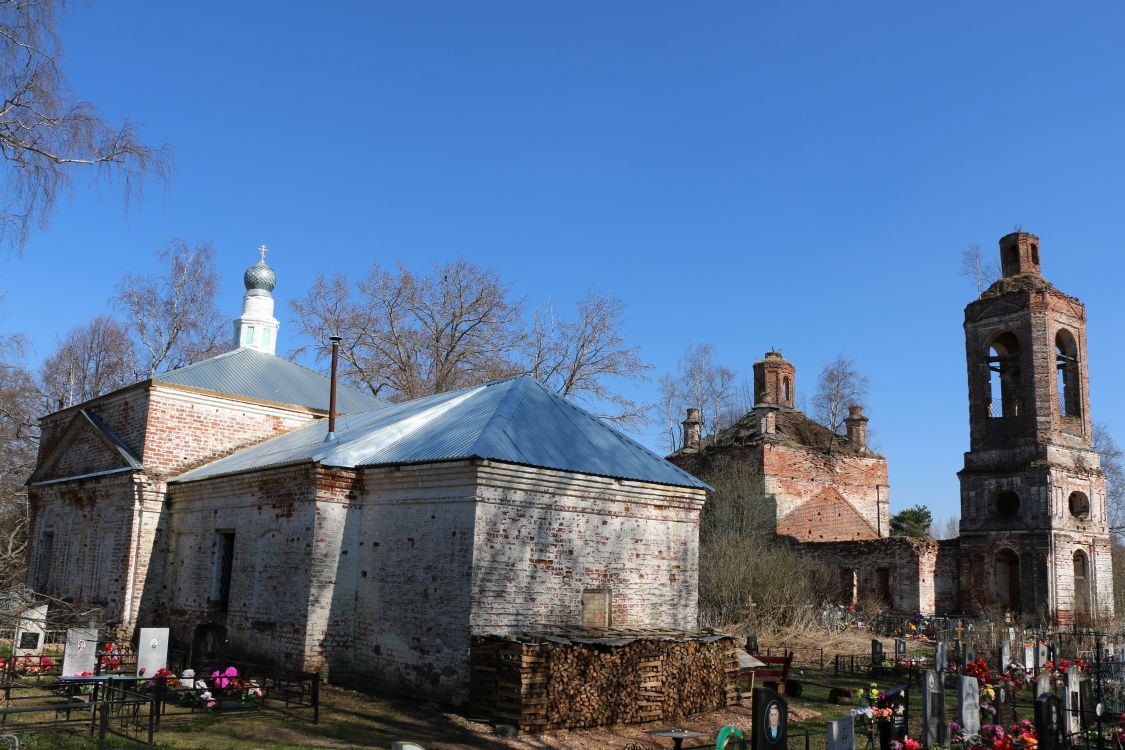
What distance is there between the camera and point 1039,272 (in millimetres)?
29234

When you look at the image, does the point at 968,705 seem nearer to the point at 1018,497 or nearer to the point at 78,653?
the point at 78,653

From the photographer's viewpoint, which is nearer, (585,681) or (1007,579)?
(585,681)

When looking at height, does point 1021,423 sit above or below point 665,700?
above

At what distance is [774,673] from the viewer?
1446 centimetres

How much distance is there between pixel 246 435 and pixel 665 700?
12230 millimetres

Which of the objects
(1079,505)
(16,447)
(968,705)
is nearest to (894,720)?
(968,705)

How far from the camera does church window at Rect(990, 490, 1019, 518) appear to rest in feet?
91.8

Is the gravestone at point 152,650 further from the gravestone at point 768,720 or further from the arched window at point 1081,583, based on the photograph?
the arched window at point 1081,583

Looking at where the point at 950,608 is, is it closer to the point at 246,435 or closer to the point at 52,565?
the point at 246,435

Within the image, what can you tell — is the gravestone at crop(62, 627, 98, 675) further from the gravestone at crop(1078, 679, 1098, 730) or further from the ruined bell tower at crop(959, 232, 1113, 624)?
the ruined bell tower at crop(959, 232, 1113, 624)

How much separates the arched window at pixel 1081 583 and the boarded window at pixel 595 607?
64.0 ft

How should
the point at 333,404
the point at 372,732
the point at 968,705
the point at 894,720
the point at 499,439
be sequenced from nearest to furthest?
the point at 968,705 → the point at 894,720 → the point at 372,732 → the point at 499,439 → the point at 333,404

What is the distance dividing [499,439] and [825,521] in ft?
75.9

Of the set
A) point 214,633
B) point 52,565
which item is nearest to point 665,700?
point 214,633
